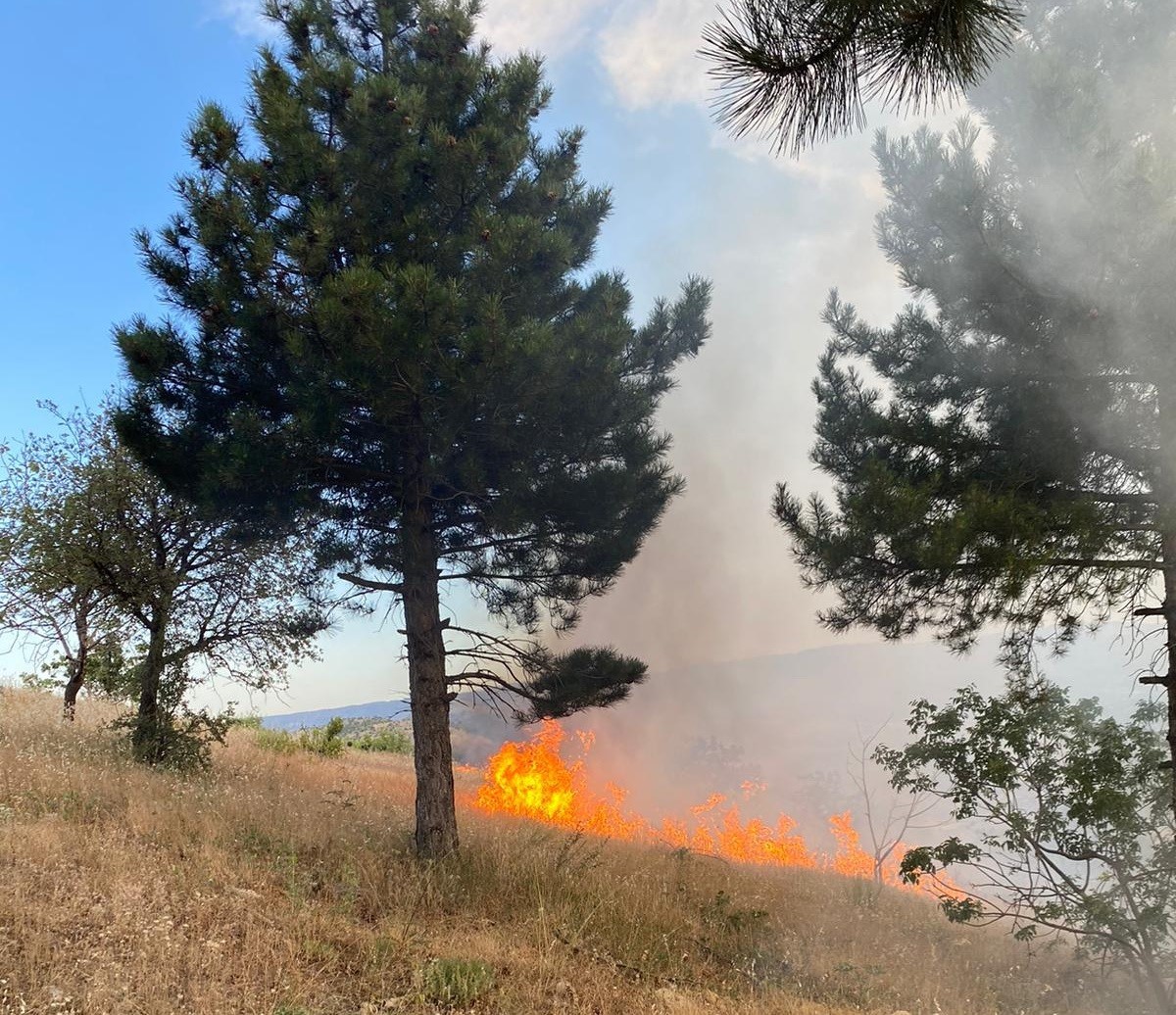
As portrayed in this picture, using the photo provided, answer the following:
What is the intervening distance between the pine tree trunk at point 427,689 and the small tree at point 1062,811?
544 centimetres

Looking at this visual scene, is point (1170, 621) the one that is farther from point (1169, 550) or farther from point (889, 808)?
point (889, 808)

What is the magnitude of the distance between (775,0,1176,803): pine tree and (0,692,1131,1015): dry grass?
382 centimetres

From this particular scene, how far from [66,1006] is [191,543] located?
915 centimetres

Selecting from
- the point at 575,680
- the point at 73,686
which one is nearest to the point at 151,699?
the point at 73,686

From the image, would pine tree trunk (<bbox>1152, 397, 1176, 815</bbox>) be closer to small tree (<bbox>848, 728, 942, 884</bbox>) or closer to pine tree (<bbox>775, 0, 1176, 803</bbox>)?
pine tree (<bbox>775, 0, 1176, 803</bbox>)

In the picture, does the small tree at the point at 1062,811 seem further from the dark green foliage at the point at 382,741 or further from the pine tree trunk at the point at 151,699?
the dark green foliage at the point at 382,741

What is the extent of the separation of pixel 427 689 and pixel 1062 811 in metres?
7.54

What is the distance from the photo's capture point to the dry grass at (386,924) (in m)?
4.86

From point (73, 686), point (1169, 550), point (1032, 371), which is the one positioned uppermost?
point (1032, 371)

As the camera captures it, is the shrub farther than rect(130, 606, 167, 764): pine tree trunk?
No

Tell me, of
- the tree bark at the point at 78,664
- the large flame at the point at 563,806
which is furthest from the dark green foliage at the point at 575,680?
the tree bark at the point at 78,664

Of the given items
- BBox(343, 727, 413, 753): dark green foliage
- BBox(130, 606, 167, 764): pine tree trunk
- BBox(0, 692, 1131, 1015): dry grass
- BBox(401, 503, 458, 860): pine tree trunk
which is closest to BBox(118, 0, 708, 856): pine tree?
BBox(401, 503, 458, 860): pine tree trunk

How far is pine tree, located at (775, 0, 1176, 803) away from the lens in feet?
23.0

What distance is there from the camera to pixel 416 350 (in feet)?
23.1
